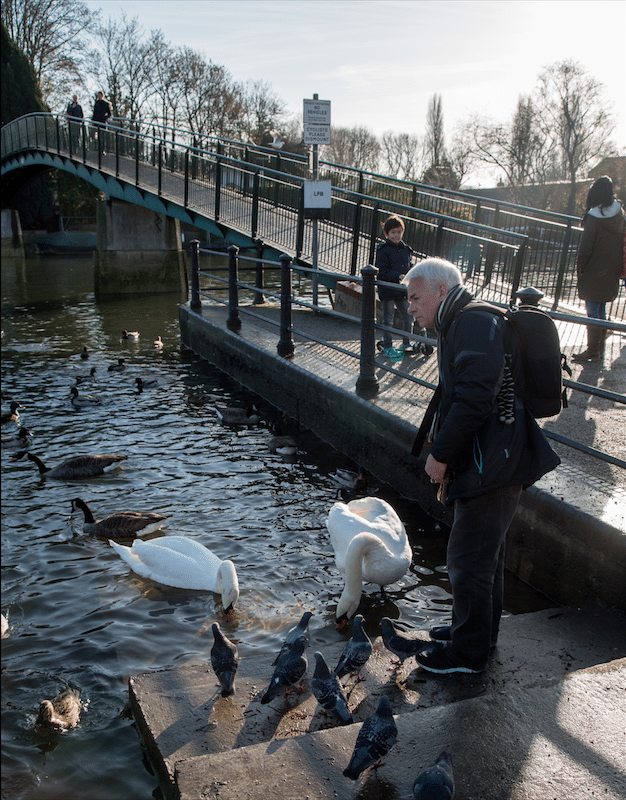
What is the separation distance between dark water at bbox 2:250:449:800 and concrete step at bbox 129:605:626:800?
1.37 feet

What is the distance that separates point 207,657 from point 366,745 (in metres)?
2.06

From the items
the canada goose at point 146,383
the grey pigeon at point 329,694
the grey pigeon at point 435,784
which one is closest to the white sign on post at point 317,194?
the canada goose at point 146,383

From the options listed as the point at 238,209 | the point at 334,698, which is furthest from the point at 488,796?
the point at 238,209

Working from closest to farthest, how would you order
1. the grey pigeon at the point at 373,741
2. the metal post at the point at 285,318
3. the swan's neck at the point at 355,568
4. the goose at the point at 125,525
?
the grey pigeon at the point at 373,741 < the swan's neck at the point at 355,568 < the goose at the point at 125,525 < the metal post at the point at 285,318

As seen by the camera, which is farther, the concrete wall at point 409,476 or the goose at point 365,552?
the goose at point 365,552

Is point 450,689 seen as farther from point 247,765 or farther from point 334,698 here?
point 247,765

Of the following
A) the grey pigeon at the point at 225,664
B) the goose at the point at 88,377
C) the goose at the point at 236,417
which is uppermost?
the grey pigeon at the point at 225,664

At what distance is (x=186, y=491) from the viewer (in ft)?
23.9

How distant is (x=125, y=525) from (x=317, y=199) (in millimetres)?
7600

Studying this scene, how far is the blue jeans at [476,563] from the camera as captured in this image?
11.0ft

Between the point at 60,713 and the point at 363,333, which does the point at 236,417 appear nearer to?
the point at 363,333

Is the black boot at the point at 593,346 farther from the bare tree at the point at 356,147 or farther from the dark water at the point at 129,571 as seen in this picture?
the bare tree at the point at 356,147

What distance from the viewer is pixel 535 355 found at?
10.7 ft

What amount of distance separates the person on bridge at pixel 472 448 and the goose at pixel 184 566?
5.92 feet
